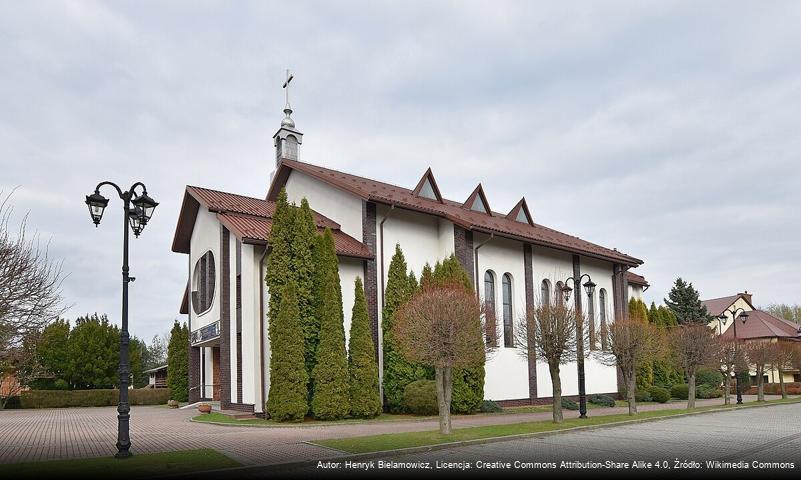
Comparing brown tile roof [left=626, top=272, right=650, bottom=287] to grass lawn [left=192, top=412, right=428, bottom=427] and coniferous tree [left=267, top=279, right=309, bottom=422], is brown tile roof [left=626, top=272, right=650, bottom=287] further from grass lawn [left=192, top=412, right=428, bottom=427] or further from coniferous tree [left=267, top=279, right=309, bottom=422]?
coniferous tree [left=267, top=279, right=309, bottom=422]

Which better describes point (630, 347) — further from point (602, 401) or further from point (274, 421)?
point (274, 421)

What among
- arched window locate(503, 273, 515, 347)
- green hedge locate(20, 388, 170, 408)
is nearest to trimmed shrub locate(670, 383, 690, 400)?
arched window locate(503, 273, 515, 347)

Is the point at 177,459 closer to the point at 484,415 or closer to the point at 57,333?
the point at 484,415

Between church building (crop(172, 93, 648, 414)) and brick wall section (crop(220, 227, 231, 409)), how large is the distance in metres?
A: 0.04

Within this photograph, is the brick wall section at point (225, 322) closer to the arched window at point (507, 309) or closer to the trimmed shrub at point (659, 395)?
the arched window at point (507, 309)

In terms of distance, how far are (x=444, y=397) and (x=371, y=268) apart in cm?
890

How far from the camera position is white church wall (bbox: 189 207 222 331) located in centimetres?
2738

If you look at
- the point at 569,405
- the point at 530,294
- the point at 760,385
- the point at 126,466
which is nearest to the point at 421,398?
the point at 569,405

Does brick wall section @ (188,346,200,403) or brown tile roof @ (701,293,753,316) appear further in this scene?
brown tile roof @ (701,293,753,316)

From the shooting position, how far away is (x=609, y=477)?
10555 mm

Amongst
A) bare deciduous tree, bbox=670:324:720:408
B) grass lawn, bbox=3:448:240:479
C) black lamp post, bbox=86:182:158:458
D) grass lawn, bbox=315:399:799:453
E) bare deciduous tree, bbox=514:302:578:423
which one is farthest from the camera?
bare deciduous tree, bbox=670:324:720:408

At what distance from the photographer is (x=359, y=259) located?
25500 millimetres

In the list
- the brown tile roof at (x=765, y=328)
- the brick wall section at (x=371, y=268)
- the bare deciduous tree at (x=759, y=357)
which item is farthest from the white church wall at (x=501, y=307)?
the brown tile roof at (x=765, y=328)

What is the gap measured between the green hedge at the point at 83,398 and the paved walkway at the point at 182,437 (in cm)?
1354
